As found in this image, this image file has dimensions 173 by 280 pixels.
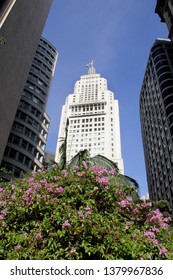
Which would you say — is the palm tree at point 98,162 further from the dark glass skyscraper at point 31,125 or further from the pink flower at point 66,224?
the dark glass skyscraper at point 31,125

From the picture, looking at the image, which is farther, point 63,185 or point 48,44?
point 48,44

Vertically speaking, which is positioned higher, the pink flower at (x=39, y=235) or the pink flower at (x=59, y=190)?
the pink flower at (x=59, y=190)

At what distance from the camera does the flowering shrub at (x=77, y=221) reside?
5305 mm

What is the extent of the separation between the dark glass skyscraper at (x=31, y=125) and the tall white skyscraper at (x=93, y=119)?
4569cm

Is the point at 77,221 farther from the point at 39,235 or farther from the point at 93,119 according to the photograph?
the point at 93,119

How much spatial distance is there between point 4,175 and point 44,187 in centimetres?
2507

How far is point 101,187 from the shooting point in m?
6.90

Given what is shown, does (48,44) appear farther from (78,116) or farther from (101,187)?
(78,116)

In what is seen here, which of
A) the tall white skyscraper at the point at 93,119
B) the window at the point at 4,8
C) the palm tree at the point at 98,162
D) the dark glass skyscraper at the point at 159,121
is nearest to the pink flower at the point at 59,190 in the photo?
the palm tree at the point at 98,162

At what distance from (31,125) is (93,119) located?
82.4 m

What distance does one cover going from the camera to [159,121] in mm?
60344

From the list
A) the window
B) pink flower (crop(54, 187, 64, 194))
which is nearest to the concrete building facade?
the window

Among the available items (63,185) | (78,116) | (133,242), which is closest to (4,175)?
(63,185)

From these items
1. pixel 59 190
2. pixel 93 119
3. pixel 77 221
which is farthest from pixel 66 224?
pixel 93 119
